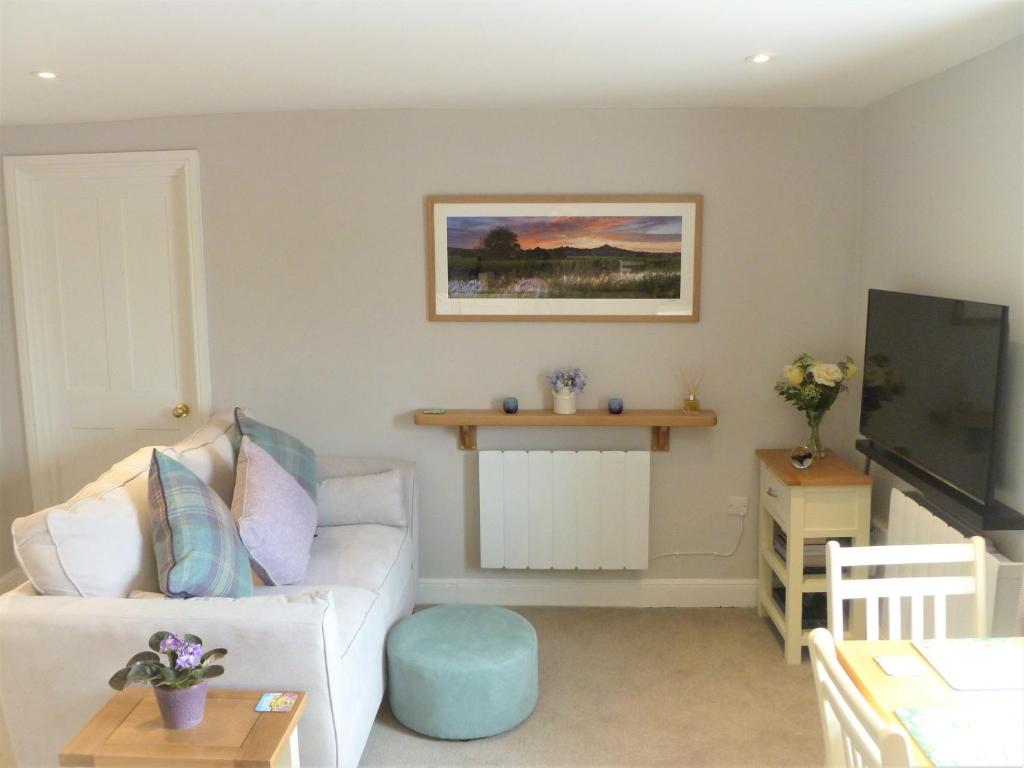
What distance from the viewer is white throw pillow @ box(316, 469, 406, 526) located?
359 cm

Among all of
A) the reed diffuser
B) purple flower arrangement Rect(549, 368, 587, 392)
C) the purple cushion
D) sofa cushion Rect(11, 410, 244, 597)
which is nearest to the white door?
the purple cushion

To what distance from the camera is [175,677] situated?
2.06 meters

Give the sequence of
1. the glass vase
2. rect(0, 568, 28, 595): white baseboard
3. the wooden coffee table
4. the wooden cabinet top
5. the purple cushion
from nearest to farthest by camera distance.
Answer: the wooden coffee table → the purple cushion → the wooden cabinet top → the glass vase → rect(0, 568, 28, 595): white baseboard

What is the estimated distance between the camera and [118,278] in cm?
397

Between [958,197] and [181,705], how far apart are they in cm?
286

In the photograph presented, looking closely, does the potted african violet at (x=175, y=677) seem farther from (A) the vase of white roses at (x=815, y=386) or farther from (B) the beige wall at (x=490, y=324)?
(A) the vase of white roses at (x=815, y=386)

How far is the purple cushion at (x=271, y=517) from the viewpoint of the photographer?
2828mm

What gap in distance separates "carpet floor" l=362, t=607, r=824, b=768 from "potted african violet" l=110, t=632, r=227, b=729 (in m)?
0.91

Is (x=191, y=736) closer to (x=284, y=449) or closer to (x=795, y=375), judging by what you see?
(x=284, y=449)

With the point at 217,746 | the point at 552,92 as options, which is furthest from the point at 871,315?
the point at 217,746

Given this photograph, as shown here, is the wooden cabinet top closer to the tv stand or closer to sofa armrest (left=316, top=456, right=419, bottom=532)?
the tv stand

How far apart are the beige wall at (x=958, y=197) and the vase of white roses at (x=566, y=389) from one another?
124 centimetres

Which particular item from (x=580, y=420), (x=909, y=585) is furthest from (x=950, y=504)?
(x=580, y=420)

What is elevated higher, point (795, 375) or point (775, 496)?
point (795, 375)
